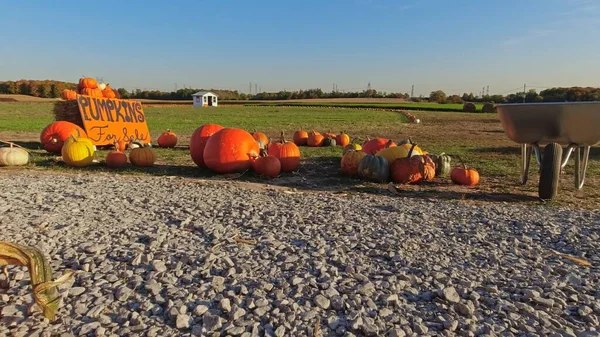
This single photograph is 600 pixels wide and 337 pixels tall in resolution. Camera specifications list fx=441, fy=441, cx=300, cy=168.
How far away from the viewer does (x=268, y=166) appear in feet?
23.5

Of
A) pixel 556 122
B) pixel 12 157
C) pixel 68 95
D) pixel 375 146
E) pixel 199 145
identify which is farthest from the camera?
pixel 68 95

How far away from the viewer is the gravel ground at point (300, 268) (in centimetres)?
244

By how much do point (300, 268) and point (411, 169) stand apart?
163 inches

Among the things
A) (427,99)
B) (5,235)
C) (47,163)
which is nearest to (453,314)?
(5,235)

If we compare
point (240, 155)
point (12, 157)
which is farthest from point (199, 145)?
point (12, 157)

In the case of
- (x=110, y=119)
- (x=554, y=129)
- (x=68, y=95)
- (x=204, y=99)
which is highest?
(x=204, y=99)

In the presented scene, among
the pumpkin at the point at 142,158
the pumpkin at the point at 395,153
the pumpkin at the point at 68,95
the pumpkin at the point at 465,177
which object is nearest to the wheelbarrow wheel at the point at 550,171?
the pumpkin at the point at 465,177

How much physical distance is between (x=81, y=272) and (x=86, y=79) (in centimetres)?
935

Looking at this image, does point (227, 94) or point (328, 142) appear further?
point (227, 94)

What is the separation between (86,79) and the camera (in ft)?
36.1

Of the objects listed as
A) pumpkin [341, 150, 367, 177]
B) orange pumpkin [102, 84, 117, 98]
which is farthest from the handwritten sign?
pumpkin [341, 150, 367, 177]

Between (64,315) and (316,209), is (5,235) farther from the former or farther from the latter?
(316,209)

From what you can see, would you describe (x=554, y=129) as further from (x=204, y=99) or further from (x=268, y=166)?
(x=204, y=99)

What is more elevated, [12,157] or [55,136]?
[55,136]
